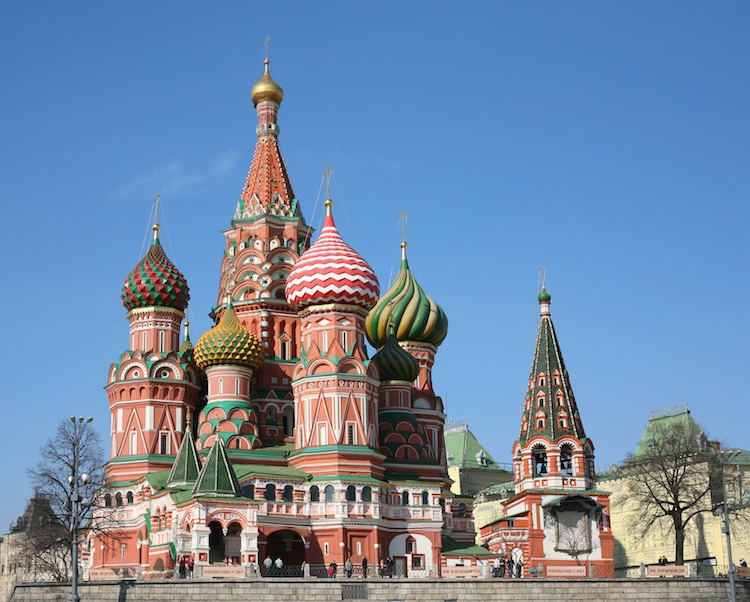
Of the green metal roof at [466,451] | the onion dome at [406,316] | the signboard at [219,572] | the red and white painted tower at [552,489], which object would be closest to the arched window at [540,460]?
the red and white painted tower at [552,489]

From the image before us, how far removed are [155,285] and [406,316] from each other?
41.7 ft

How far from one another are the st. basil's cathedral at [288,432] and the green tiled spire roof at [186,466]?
2.3 inches

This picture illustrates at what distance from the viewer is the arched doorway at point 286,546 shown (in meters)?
44.9

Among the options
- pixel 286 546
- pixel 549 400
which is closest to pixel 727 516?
pixel 549 400

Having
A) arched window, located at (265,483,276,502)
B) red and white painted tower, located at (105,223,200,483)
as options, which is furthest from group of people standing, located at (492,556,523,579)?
red and white painted tower, located at (105,223,200,483)

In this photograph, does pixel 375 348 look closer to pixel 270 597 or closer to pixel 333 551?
pixel 333 551

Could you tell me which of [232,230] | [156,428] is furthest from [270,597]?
[232,230]

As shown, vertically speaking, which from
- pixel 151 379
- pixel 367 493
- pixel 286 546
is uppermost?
pixel 151 379

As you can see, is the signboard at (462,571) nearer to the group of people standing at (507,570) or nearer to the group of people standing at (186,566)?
the group of people standing at (507,570)

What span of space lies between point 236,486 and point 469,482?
38927mm

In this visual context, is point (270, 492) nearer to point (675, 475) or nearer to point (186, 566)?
point (186, 566)

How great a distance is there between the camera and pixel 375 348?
58156 mm

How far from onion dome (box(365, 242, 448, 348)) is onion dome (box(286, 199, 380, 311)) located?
292 inches

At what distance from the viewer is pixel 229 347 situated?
48.2 m
